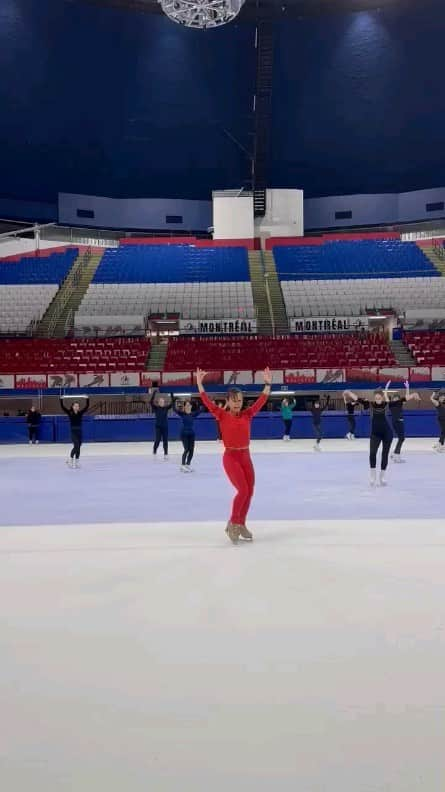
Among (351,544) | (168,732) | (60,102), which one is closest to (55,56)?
(60,102)

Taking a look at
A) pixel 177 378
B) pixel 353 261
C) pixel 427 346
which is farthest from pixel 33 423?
pixel 353 261

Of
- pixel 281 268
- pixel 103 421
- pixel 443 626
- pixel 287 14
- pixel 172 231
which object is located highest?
pixel 287 14

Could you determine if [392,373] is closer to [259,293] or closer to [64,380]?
[259,293]

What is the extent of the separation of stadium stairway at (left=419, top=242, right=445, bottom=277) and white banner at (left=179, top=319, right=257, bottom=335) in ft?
40.6

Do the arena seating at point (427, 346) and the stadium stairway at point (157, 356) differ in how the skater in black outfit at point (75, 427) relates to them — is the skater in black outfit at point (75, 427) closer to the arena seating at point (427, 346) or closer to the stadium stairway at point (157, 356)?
the stadium stairway at point (157, 356)

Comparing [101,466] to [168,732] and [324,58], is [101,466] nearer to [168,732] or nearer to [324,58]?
[168,732]

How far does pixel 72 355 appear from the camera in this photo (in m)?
27.5

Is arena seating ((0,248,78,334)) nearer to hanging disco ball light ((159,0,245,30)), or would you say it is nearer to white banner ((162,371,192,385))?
white banner ((162,371,192,385))

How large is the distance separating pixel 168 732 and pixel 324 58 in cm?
4096

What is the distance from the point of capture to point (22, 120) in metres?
36.9

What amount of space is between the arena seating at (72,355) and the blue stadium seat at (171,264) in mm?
8358

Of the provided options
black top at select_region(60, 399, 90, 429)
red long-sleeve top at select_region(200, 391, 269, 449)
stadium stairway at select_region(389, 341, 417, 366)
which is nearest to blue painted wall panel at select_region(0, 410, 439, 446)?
stadium stairway at select_region(389, 341, 417, 366)

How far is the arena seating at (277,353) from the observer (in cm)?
2645

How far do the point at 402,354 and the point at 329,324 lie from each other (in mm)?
4049
